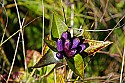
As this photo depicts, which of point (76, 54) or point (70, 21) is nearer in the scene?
point (76, 54)

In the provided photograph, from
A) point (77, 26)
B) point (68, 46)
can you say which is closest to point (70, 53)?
point (68, 46)

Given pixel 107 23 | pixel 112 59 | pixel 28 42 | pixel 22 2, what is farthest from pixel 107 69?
pixel 22 2

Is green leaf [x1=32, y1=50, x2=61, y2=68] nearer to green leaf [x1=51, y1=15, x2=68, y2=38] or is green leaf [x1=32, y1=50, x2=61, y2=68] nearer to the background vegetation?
green leaf [x1=51, y1=15, x2=68, y2=38]

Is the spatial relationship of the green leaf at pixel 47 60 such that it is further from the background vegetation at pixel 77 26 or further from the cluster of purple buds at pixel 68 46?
the background vegetation at pixel 77 26

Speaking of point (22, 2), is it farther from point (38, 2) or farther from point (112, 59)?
point (112, 59)

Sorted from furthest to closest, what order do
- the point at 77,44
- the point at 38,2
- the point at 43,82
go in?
the point at 38,2
the point at 43,82
the point at 77,44

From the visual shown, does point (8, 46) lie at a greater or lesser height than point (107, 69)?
greater

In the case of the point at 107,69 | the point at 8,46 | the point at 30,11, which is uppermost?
the point at 30,11
